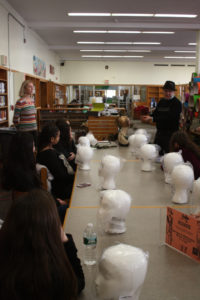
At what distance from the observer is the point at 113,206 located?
166cm

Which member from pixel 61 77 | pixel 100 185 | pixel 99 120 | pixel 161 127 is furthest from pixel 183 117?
pixel 61 77

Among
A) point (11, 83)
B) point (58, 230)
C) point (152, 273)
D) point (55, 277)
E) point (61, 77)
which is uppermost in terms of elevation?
point (61, 77)

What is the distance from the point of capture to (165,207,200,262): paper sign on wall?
1.43 meters

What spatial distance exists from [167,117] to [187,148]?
1.51 meters

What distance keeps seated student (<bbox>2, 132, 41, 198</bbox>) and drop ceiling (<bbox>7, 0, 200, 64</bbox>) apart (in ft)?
16.3

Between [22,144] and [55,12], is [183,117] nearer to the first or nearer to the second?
[55,12]

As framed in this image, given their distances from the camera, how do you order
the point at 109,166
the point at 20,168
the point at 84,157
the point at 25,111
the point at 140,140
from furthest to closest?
the point at 25,111
the point at 140,140
the point at 84,157
the point at 20,168
the point at 109,166

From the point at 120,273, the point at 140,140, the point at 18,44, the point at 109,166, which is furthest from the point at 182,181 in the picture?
the point at 18,44

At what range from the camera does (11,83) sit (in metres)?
7.25

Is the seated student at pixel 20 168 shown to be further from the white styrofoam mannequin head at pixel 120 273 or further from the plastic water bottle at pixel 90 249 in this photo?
the white styrofoam mannequin head at pixel 120 273

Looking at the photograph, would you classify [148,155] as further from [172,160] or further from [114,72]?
[114,72]

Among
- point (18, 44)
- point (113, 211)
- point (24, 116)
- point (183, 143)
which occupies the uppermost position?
point (18, 44)

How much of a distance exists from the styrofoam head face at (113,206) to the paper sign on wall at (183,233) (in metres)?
0.23

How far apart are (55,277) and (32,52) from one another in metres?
9.48
